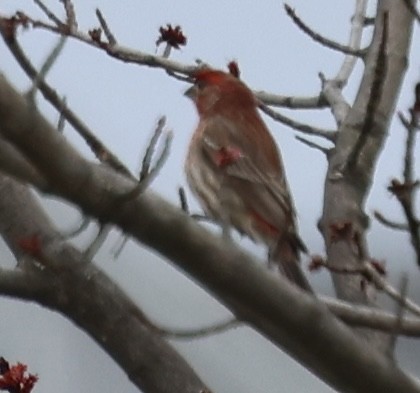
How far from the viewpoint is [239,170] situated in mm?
7645

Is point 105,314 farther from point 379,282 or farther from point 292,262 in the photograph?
point 292,262

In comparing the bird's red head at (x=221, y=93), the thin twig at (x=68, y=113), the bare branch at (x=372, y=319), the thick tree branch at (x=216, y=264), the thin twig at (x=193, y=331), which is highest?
the bird's red head at (x=221, y=93)

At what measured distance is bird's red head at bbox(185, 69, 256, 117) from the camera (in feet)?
27.3

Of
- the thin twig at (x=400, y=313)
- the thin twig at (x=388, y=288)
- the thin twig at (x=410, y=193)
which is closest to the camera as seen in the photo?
the thin twig at (x=400, y=313)

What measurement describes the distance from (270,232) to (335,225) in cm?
173

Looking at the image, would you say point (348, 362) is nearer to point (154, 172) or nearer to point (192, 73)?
point (154, 172)

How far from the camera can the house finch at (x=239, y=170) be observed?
7176 millimetres

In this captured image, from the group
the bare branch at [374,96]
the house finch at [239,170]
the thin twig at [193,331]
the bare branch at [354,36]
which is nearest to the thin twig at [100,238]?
the thin twig at [193,331]

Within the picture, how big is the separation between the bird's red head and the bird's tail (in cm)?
171

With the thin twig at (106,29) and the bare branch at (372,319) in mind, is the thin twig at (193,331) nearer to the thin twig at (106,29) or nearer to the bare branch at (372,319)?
the bare branch at (372,319)

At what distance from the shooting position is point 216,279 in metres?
3.36

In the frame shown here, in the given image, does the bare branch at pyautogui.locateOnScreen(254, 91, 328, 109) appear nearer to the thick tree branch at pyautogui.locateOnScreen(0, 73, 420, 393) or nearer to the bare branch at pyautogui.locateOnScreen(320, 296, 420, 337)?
the bare branch at pyautogui.locateOnScreen(320, 296, 420, 337)

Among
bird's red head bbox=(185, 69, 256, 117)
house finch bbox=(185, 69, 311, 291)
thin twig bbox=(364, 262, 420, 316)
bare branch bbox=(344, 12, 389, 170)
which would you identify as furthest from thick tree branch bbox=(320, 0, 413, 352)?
bird's red head bbox=(185, 69, 256, 117)

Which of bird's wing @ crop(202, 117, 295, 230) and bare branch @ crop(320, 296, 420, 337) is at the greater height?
bird's wing @ crop(202, 117, 295, 230)
